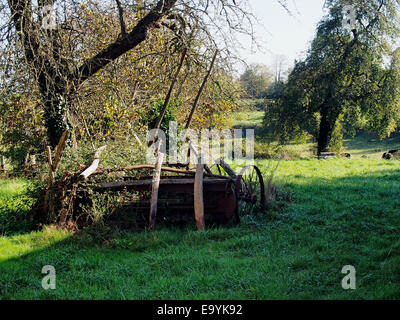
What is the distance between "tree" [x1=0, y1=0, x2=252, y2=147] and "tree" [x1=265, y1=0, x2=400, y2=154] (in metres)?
11.5

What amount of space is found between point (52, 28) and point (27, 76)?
115cm

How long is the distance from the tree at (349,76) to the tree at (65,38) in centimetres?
1146

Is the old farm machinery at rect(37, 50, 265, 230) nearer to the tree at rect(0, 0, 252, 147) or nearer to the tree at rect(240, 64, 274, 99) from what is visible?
the tree at rect(0, 0, 252, 147)

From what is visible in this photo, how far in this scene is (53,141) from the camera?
28.2 feet

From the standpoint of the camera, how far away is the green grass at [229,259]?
13.3ft

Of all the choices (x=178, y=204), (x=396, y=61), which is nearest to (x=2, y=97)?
(x=178, y=204)

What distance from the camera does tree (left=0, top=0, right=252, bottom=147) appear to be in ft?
23.7

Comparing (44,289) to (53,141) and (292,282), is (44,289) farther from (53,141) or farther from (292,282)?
(53,141)

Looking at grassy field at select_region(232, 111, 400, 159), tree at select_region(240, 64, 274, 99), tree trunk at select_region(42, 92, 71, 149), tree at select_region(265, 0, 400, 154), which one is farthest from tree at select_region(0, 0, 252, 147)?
grassy field at select_region(232, 111, 400, 159)

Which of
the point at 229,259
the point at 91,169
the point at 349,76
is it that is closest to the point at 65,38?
the point at 91,169

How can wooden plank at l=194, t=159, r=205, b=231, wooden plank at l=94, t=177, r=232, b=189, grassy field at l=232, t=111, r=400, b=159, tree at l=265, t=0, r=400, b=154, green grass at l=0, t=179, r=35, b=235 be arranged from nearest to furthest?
wooden plank at l=194, t=159, r=205, b=231, wooden plank at l=94, t=177, r=232, b=189, green grass at l=0, t=179, r=35, b=235, tree at l=265, t=0, r=400, b=154, grassy field at l=232, t=111, r=400, b=159

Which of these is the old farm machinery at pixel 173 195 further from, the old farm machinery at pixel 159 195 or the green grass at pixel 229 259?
the green grass at pixel 229 259

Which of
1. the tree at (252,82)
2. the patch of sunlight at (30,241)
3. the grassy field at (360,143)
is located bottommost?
the patch of sunlight at (30,241)

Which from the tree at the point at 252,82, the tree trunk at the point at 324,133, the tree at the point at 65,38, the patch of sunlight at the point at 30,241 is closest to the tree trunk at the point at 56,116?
the tree at the point at 65,38
